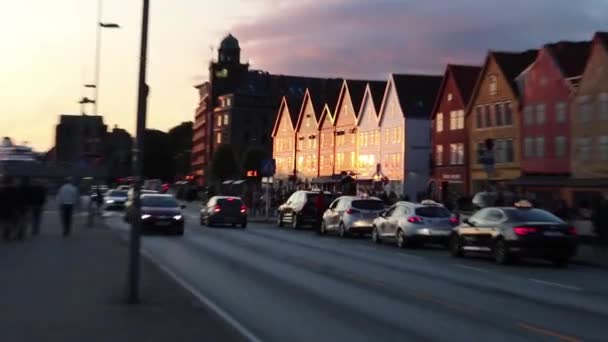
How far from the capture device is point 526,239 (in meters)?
23.1

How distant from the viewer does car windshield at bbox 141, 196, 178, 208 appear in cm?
3591

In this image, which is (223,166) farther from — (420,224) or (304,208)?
(420,224)

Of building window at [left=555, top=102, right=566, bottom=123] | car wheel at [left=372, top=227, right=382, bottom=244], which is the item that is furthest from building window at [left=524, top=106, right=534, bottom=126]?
car wheel at [left=372, top=227, right=382, bottom=244]

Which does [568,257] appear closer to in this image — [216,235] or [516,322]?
[516,322]

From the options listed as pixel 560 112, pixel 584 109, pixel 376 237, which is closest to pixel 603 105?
pixel 584 109

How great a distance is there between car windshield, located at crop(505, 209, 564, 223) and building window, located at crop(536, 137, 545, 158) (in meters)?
38.5

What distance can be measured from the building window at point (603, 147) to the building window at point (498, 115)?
14.8 metres

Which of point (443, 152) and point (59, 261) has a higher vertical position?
point (443, 152)

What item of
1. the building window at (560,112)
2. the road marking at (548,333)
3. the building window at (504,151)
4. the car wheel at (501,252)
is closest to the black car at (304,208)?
the car wheel at (501,252)

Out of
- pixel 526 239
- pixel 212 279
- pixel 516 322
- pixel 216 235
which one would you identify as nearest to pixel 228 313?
pixel 516 322

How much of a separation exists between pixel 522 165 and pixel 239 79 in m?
92.0

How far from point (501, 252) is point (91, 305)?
45.3 feet

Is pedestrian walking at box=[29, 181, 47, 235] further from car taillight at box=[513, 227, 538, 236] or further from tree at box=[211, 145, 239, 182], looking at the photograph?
tree at box=[211, 145, 239, 182]

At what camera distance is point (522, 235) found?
76.2 ft
